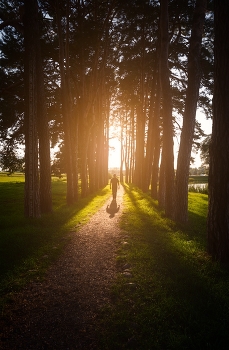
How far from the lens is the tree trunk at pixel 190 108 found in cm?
757

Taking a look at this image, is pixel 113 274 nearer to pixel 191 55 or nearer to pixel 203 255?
pixel 203 255

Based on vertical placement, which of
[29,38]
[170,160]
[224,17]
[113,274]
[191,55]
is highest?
[29,38]

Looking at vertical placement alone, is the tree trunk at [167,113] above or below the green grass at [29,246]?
above

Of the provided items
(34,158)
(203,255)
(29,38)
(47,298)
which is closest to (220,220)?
(203,255)

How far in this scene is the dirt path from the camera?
266cm

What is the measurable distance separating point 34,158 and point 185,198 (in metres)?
6.53

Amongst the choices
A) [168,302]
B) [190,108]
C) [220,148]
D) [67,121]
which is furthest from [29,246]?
[67,121]

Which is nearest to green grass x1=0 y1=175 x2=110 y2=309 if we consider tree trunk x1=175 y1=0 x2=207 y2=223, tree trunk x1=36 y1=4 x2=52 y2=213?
tree trunk x1=36 y1=4 x2=52 y2=213

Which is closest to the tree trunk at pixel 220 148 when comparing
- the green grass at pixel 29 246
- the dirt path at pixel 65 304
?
the dirt path at pixel 65 304

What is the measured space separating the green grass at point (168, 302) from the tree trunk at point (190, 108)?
8.54 feet

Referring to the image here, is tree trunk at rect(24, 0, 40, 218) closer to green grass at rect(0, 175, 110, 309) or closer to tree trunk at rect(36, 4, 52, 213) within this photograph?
tree trunk at rect(36, 4, 52, 213)

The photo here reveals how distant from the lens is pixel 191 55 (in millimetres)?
7633

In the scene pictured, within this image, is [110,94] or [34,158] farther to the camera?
[110,94]

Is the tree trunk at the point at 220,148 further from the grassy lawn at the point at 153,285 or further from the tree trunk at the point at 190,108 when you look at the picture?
the tree trunk at the point at 190,108
